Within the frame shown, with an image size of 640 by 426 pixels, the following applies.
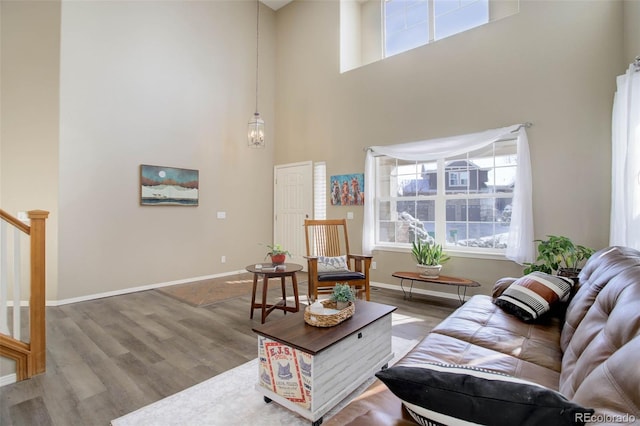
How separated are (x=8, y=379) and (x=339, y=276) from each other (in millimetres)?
2607

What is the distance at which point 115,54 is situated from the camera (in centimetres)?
421

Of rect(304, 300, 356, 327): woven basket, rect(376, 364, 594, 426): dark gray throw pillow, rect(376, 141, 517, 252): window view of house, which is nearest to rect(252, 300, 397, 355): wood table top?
rect(304, 300, 356, 327): woven basket

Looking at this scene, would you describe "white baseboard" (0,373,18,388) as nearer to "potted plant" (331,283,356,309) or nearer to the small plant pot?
"potted plant" (331,283,356,309)

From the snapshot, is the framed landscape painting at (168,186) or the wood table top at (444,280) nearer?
the wood table top at (444,280)

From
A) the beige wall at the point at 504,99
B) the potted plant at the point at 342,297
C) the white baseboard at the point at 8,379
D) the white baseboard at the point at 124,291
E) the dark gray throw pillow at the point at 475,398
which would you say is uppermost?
the beige wall at the point at 504,99

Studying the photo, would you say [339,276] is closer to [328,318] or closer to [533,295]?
[328,318]

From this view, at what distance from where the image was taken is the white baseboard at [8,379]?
2.02 metres

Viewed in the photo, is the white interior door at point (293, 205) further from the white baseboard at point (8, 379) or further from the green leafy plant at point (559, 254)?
the white baseboard at point (8, 379)

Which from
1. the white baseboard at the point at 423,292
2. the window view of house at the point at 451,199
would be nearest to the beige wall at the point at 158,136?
the white baseboard at the point at 423,292

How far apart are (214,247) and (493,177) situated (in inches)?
169

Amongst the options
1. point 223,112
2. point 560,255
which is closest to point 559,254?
point 560,255

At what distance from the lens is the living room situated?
3.34m

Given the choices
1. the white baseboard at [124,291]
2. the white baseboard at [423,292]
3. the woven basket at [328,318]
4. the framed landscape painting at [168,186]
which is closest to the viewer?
the woven basket at [328,318]

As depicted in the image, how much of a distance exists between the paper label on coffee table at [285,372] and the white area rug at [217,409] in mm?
135
